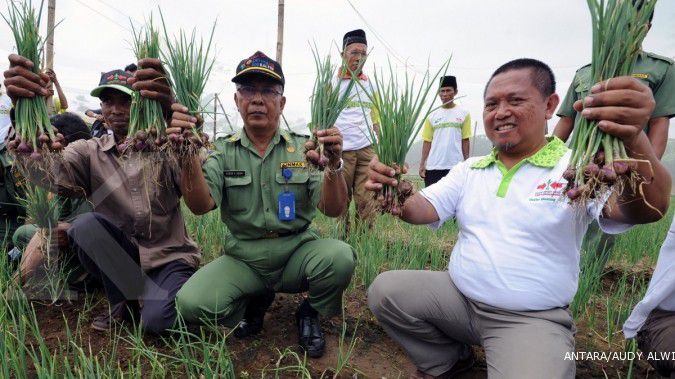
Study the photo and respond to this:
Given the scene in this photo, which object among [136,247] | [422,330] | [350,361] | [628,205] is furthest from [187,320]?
[628,205]

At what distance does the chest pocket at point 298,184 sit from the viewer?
198 cm

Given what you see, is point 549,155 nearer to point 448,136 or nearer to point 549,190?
point 549,190

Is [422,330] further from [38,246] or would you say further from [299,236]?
[38,246]

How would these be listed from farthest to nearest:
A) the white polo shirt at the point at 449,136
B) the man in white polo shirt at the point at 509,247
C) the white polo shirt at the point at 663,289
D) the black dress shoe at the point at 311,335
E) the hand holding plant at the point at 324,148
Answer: the white polo shirt at the point at 449,136
the black dress shoe at the point at 311,335
the hand holding plant at the point at 324,148
the white polo shirt at the point at 663,289
the man in white polo shirt at the point at 509,247

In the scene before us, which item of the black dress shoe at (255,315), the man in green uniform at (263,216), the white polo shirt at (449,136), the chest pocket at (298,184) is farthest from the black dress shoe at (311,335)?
the white polo shirt at (449,136)

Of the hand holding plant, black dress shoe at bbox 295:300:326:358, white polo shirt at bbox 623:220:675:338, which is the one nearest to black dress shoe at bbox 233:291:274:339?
Result: black dress shoe at bbox 295:300:326:358

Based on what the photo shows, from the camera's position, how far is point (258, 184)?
6.49ft

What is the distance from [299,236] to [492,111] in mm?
1134

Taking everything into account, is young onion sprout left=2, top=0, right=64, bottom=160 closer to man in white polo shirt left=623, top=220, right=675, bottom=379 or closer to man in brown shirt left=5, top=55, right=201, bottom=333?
man in brown shirt left=5, top=55, right=201, bottom=333

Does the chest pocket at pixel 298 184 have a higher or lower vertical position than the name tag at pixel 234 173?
lower

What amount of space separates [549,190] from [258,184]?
1.36 m

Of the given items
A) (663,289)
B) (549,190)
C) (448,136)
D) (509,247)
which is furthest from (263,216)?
(448,136)

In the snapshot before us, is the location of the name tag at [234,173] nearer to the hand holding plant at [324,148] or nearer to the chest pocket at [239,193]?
the chest pocket at [239,193]

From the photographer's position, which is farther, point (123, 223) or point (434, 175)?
point (434, 175)
